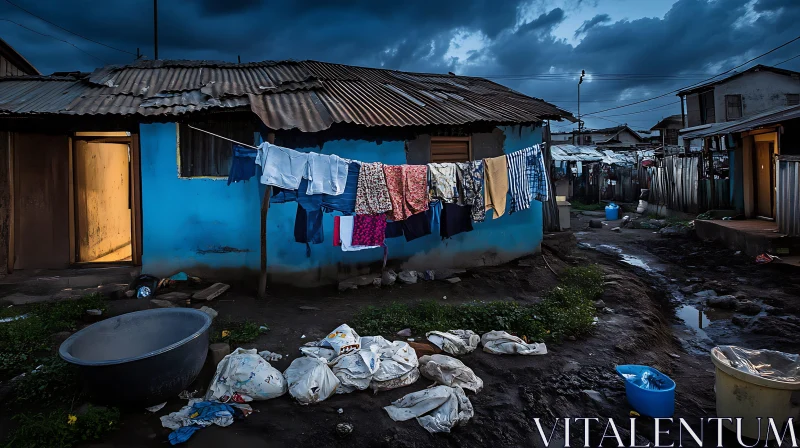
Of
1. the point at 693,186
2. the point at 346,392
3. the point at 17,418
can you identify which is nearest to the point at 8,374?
the point at 17,418

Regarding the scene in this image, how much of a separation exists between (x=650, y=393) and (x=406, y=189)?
172 inches

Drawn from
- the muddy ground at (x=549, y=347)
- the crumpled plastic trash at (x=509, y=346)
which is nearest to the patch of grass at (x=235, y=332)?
the muddy ground at (x=549, y=347)

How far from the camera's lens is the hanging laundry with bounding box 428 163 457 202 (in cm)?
739

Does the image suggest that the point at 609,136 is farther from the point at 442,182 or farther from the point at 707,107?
the point at 442,182

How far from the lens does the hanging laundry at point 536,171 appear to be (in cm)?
822

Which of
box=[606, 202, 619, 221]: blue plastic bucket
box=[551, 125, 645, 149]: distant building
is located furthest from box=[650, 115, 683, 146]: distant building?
box=[606, 202, 619, 221]: blue plastic bucket

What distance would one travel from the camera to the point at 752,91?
22594mm

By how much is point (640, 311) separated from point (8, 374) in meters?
8.16

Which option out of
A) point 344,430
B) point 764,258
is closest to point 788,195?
point 764,258

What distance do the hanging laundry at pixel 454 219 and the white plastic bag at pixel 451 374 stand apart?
12.1 feet

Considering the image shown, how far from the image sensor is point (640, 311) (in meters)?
7.05

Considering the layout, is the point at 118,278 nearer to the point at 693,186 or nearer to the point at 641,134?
the point at 693,186

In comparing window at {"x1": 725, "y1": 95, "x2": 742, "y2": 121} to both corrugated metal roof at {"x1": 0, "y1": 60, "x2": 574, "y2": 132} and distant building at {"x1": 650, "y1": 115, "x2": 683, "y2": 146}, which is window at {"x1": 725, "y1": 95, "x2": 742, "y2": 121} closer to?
distant building at {"x1": 650, "y1": 115, "x2": 683, "y2": 146}

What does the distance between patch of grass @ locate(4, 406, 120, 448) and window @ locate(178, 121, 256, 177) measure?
476 cm
